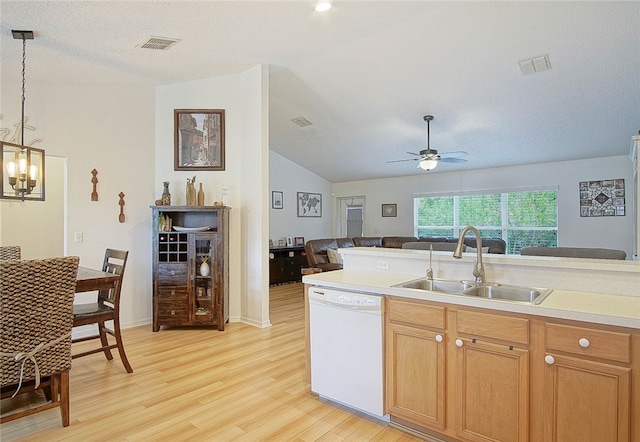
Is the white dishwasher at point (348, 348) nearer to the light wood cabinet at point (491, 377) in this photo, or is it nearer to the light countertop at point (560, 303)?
the light countertop at point (560, 303)

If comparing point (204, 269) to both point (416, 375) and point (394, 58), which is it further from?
point (394, 58)

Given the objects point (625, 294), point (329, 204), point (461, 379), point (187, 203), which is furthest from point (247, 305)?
point (329, 204)

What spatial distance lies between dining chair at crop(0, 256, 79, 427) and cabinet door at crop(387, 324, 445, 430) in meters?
2.00

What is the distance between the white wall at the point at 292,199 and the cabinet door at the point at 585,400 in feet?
21.8

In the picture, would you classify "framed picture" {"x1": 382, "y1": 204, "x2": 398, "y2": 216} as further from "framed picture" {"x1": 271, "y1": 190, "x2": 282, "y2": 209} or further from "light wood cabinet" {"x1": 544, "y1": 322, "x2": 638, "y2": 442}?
"light wood cabinet" {"x1": 544, "y1": 322, "x2": 638, "y2": 442}

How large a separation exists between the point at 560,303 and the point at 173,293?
12.5ft

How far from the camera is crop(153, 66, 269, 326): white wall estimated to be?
4.40m

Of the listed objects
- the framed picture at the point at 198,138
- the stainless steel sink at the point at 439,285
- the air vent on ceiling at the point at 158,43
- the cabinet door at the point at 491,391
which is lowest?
the cabinet door at the point at 491,391

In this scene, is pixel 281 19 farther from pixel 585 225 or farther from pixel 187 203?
pixel 585 225

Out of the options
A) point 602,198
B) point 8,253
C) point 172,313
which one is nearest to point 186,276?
point 172,313

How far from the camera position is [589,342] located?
1.56 meters

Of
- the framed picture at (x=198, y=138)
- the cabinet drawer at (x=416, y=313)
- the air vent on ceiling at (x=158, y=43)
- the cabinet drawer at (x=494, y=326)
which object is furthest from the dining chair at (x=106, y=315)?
the cabinet drawer at (x=494, y=326)

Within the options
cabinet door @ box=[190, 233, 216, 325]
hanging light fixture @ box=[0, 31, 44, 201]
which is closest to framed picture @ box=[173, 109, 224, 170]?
cabinet door @ box=[190, 233, 216, 325]

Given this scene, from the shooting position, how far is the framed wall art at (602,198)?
6004 millimetres
